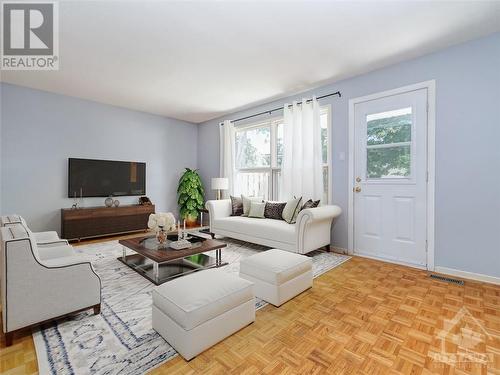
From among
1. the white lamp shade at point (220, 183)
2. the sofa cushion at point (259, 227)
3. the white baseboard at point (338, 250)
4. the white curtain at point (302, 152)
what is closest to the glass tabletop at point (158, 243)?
the sofa cushion at point (259, 227)

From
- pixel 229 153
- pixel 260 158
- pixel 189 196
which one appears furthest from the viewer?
pixel 189 196

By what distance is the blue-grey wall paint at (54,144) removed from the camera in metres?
3.92

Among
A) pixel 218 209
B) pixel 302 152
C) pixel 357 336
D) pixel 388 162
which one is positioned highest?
pixel 302 152

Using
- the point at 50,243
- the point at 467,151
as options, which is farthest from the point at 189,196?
the point at 467,151

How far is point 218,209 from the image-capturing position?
14.5 feet

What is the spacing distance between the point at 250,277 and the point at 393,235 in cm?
211

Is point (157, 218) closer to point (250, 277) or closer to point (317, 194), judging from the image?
point (250, 277)

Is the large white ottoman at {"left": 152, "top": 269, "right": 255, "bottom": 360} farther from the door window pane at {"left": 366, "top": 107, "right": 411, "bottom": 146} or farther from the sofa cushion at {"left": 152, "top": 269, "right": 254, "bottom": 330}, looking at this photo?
the door window pane at {"left": 366, "top": 107, "right": 411, "bottom": 146}

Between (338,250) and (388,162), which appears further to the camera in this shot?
(338,250)

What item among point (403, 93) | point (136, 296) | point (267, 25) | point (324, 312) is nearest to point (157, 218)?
point (136, 296)

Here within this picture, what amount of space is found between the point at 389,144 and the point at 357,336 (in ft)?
8.17

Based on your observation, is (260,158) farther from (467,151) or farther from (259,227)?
(467,151)

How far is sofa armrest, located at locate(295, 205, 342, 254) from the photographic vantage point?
310 centimetres

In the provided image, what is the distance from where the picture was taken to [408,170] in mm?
3074
